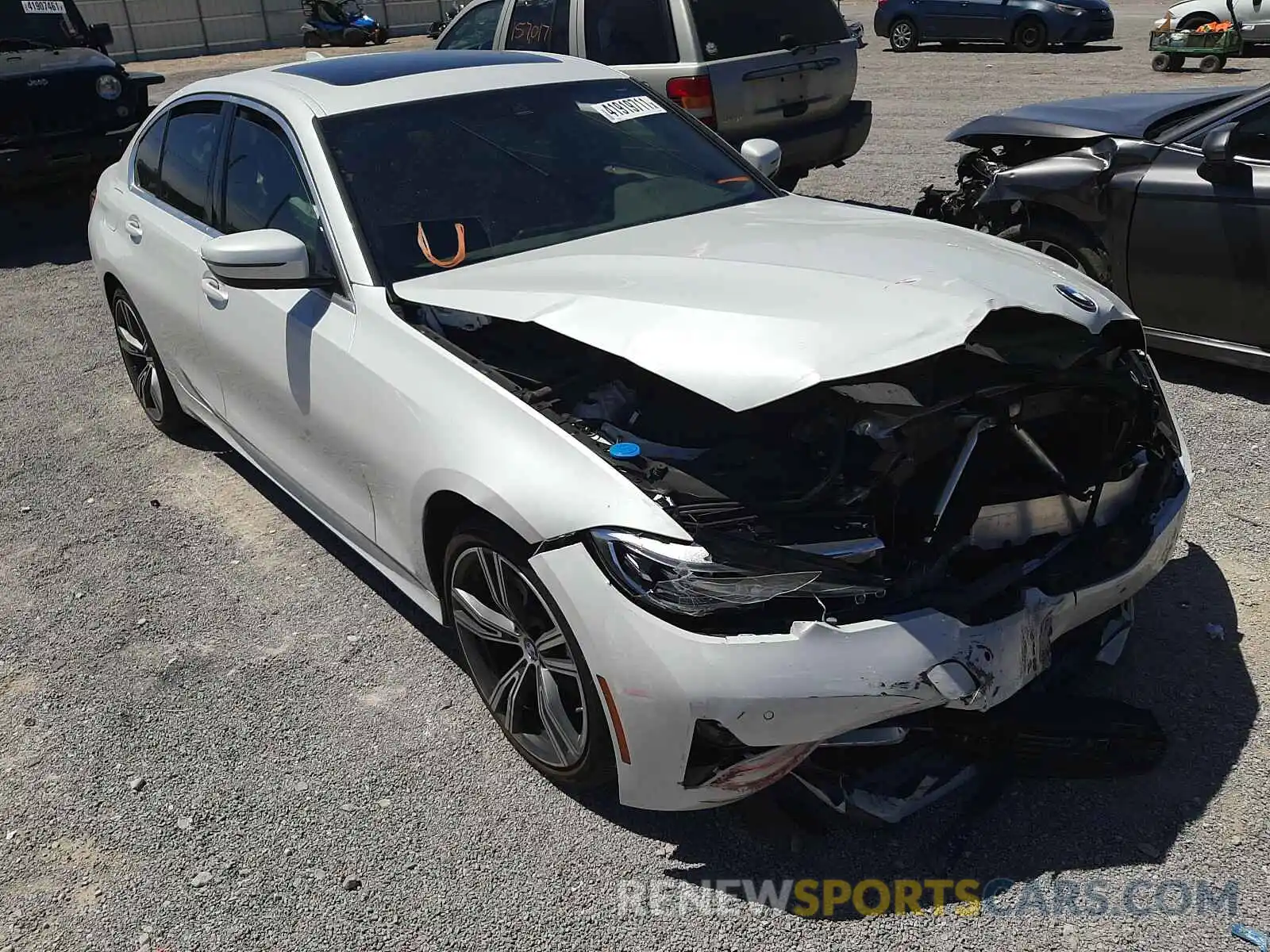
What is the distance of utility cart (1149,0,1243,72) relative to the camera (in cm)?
1496

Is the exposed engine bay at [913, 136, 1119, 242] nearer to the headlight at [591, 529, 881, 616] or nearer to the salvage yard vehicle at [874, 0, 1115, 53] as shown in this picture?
the headlight at [591, 529, 881, 616]

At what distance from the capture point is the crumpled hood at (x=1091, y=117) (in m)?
5.70

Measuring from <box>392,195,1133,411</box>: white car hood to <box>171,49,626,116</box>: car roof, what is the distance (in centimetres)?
91

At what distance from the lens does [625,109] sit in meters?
4.38

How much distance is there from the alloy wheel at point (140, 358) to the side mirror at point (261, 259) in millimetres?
1887

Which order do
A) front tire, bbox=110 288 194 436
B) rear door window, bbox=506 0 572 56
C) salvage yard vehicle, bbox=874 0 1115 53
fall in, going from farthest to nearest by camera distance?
salvage yard vehicle, bbox=874 0 1115 53, rear door window, bbox=506 0 572 56, front tire, bbox=110 288 194 436

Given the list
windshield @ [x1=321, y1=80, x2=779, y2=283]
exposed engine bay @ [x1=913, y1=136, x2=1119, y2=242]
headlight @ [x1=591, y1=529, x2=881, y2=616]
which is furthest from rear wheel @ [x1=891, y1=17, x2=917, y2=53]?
headlight @ [x1=591, y1=529, x2=881, y2=616]

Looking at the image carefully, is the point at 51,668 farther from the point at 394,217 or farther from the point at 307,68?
the point at 307,68

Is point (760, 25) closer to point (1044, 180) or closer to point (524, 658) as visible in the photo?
point (1044, 180)

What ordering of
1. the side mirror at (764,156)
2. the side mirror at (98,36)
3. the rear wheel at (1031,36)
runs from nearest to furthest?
the side mirror at (764,156), the side mirror at (98,36), the rear wheel at (1031,36)

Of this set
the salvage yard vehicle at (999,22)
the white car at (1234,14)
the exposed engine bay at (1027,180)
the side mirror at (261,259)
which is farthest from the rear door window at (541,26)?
the salvage yard vehicle at (999,22)

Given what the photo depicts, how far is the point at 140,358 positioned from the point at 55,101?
18.6 ft

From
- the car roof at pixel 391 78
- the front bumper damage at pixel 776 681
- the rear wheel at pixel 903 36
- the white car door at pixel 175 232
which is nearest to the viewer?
the front bumper damage at pixel 776 681

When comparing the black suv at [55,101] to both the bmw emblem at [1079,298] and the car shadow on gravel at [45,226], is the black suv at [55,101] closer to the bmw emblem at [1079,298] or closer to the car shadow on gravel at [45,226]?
the car shadow on gravel at [45,226]
